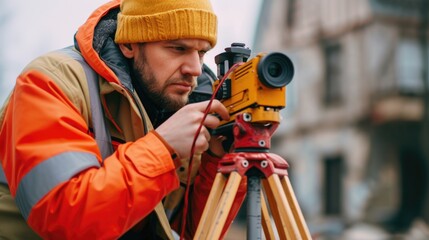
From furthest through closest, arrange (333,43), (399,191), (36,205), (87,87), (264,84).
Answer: (333,43) → (399,191) → (87,87) → (264,84) → (36,205)

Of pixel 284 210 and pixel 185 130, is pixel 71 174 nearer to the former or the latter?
pixel 185 130

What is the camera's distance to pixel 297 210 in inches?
87.8

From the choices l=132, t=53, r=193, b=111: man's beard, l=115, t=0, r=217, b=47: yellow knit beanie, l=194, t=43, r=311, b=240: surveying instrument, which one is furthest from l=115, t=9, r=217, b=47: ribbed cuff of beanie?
l=194, t=43, r=311, b=240: surveying instrument

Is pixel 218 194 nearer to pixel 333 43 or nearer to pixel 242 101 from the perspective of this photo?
pixel 242 101

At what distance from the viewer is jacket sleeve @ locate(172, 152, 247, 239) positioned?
2604 millimetres

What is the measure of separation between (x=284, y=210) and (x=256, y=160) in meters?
0.19

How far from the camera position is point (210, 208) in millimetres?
2225

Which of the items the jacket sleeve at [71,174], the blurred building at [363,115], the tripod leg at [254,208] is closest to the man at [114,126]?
the jacket sleeve at [71,174]

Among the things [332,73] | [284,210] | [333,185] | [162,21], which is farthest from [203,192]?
[332,73]

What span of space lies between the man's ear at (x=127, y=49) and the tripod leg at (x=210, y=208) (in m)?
0.64

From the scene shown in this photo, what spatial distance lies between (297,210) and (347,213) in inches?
540

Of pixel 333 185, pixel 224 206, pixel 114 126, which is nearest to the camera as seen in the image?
pixel 224 206

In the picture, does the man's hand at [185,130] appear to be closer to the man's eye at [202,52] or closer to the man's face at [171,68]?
the man's face at [171,68]

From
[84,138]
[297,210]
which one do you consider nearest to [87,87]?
[84,138]
